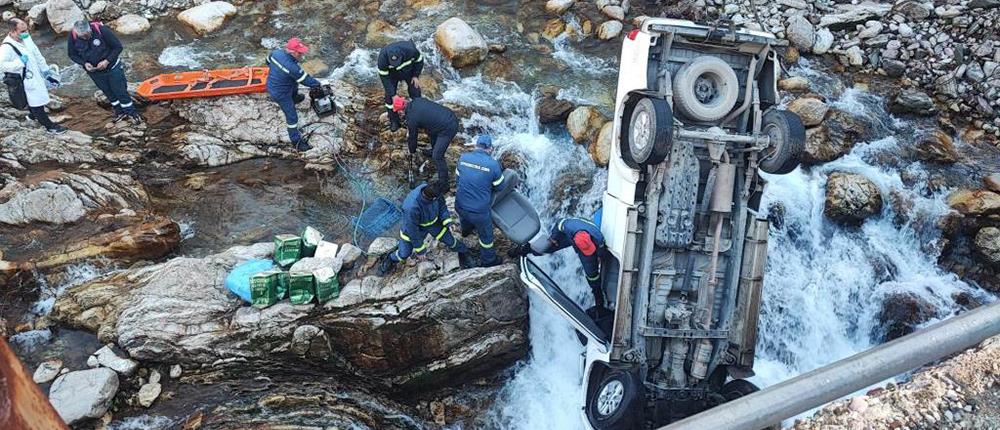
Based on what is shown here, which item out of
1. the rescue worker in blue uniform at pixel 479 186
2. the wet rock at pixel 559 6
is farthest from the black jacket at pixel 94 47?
the wet rock at pixel 559 6

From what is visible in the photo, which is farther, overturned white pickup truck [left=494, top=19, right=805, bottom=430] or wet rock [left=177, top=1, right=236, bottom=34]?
wet rock [left=177, top=1, right=236, bottom=34]

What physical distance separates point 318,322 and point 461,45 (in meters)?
4.69

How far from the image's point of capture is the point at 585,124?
7254 millimetres

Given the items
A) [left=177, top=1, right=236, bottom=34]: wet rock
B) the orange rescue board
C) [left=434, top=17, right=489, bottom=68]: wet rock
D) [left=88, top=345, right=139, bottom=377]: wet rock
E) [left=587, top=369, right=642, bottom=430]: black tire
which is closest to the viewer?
[left=587, top=369, right=642, bottom=430]: black tire

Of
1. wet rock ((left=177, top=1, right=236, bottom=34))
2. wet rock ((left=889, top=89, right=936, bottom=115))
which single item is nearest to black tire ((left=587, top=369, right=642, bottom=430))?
wet rock ((left=889, top=89, right=936, bottom=115))

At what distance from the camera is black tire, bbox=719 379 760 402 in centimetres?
456

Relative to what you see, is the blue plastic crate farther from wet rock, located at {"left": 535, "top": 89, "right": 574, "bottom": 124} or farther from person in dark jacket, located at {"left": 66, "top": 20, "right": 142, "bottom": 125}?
person in dark jacket, located at {"left": 66, "top": 20, "right": 142, "bottom": 125}

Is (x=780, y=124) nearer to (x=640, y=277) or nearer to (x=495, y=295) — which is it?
(x=640, y=277)

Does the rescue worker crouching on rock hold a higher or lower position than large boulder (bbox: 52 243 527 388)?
higher

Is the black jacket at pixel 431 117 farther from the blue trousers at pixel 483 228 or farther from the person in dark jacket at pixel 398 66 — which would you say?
the blue trousers at pixel 483 228

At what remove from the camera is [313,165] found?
23.0ft

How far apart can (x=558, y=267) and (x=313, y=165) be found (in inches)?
124

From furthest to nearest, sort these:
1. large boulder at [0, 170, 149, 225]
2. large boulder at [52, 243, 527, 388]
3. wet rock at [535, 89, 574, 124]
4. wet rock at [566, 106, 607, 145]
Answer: wet rock at [535, 89, 574, 124] < wet rock at [566, 106, 607, 145] < large boulder at [0, 170, 149, 225] < large boulder at [52, 243, 527, 388]

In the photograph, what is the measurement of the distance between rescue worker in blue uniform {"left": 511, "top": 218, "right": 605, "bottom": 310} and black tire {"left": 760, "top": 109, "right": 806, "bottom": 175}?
1.53m
